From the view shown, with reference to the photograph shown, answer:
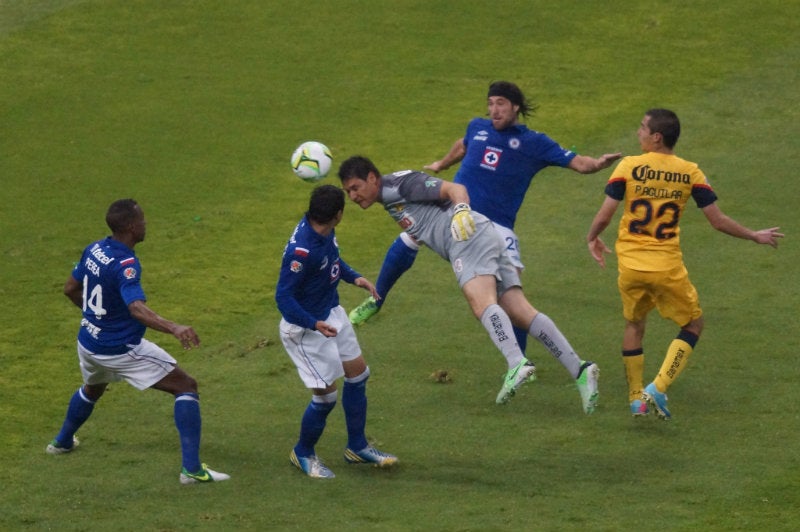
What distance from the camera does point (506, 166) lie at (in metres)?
11.1

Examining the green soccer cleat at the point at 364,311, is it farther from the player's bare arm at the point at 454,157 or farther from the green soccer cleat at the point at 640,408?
the green soccer cleat at the point at 640,408

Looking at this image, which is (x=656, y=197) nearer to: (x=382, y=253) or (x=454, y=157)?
(x=454, y=157)

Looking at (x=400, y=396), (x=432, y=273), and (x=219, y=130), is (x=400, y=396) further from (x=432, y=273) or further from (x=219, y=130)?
(x=219, y=130)

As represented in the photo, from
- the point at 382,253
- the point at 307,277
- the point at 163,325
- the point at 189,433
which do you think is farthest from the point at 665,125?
the point at 382,253

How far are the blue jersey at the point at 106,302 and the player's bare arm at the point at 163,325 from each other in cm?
32

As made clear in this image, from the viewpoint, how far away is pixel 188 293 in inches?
520

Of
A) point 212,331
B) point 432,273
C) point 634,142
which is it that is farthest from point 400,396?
point 634,142

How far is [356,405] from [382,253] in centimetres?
527

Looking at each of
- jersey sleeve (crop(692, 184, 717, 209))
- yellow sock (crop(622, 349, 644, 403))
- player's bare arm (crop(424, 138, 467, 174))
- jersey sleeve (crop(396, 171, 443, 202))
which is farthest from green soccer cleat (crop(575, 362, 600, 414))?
player's bare arm (crop(424, 138, 467, 174))

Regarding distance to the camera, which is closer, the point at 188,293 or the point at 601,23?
the point at 188,293

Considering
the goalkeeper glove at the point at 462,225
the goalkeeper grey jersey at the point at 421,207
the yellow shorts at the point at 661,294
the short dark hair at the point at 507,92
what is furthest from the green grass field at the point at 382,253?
the short dark hair at the point at 507,92

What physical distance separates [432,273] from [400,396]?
336 centimetres

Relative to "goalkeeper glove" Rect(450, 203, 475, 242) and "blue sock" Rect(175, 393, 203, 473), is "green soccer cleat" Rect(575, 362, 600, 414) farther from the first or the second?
"blue sock" Rect(175, 393, 203, 473)

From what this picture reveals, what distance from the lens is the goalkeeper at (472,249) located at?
9312 mm
